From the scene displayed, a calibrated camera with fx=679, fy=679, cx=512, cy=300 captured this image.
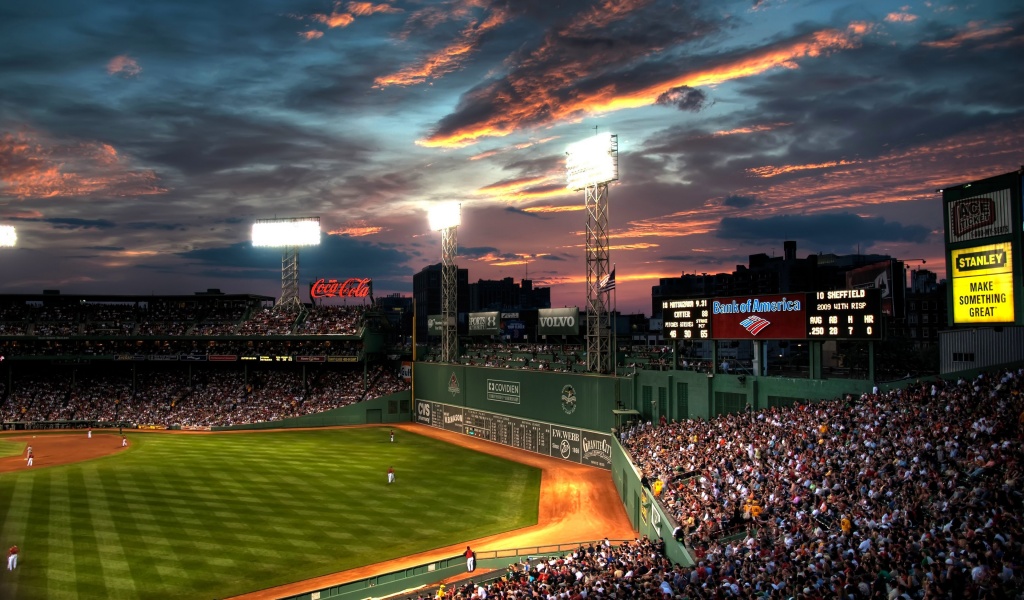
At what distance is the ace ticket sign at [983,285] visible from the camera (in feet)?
72.0

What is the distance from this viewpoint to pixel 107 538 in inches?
1113

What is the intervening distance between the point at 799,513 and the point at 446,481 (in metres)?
24.8

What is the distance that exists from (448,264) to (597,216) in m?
21.4

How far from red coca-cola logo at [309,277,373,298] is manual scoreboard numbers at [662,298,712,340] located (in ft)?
131

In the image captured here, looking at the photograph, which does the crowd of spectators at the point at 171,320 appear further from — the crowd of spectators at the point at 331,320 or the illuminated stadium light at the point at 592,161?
the illuminated stadium light at the point at 592,161

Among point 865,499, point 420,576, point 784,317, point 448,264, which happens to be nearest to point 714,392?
point 784,317

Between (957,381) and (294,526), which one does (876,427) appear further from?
(294,526)

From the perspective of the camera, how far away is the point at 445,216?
60.4m

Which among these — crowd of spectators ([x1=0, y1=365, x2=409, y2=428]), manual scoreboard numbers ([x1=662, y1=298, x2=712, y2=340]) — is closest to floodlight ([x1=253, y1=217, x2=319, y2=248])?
crowd of spectators ([x1=0, y1=365, x2=409, y2=428])

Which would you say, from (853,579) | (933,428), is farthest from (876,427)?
(853,579)

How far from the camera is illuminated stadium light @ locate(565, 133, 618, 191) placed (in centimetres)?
4300

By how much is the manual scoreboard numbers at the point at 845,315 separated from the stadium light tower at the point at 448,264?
35.0 m

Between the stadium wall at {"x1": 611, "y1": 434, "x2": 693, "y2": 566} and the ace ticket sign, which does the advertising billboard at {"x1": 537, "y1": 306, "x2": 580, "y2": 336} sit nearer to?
the stadium wall at {"x1": 611, "y1": 434, "x2": 693, "y2": 566}

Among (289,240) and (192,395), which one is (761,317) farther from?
(192,395)
